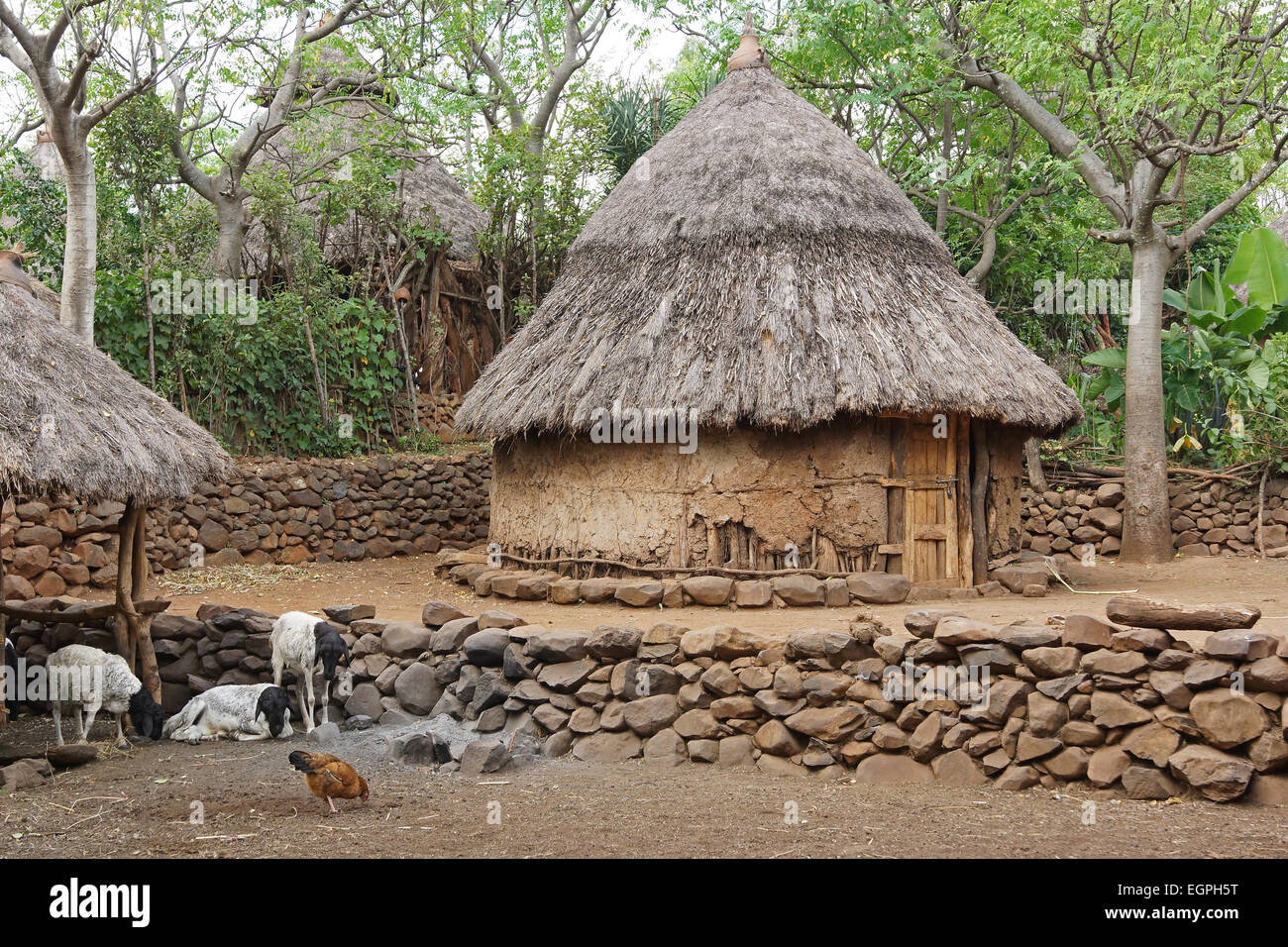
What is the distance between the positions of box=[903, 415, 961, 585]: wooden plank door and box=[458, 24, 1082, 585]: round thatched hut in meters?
0.02

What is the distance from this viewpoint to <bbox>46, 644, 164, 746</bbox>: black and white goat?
759cm

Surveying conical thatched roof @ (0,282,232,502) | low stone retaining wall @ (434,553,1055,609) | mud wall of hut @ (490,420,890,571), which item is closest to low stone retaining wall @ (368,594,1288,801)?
low stone retaining wall @ (434,553,1055,609)

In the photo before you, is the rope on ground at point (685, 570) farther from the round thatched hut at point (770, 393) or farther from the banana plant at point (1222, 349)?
the banana plant at point (1222, 349)

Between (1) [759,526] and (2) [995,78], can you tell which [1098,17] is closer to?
(2) [995,78]

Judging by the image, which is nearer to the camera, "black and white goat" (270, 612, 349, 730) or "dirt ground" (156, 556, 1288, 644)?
"black and white goat" (270, 612, 349, 730)

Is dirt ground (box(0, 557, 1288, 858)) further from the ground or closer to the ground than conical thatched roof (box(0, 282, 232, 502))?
→ closer to the ground

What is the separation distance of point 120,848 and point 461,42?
1526 centimetres

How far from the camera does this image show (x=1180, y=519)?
14.1 meters

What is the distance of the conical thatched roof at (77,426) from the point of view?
7.18 metres

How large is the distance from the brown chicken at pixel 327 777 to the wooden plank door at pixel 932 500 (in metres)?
6.00

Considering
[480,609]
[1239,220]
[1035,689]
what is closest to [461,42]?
[480,609]

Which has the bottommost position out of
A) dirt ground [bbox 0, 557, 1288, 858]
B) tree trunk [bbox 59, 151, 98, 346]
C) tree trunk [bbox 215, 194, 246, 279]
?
dirt ground [bbox 0, 557, 1288, 858]

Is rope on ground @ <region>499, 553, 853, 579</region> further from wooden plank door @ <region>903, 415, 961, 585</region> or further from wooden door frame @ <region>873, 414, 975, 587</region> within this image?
wooden plank door @ <region>903, 415, 961, 585</region>

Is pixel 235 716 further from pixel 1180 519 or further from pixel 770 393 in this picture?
pixel 1180 519
